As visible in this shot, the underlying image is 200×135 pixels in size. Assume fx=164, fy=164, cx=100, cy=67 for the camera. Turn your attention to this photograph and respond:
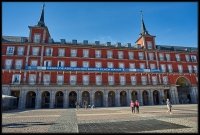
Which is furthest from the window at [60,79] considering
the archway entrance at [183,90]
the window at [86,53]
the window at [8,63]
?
the archway entrance at [183,90]

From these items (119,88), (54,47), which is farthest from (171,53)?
(54,47)

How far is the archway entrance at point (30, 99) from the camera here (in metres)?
32.5

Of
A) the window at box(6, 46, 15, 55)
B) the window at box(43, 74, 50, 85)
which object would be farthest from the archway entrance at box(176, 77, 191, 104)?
the window at box(6, 46, 15, 55)

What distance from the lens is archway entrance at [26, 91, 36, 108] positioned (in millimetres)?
32531

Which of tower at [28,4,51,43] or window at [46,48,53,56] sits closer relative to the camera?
window at [46,48,53,56]

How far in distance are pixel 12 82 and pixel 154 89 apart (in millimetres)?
28858

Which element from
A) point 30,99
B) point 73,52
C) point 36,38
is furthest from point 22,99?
point 73,52

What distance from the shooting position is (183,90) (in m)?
39.5

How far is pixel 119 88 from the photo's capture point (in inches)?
1356

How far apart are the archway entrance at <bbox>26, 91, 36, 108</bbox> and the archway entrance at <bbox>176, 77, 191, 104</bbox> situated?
3244 centimetres

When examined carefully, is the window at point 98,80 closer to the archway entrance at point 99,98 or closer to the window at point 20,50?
the archway entrance at point 99,98

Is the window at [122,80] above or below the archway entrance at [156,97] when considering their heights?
above

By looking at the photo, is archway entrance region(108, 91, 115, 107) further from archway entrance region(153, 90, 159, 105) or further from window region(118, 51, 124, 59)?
archway entrance region(153, 90, 159, 105)

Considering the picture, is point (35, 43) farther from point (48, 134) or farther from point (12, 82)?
point (48, 134)
